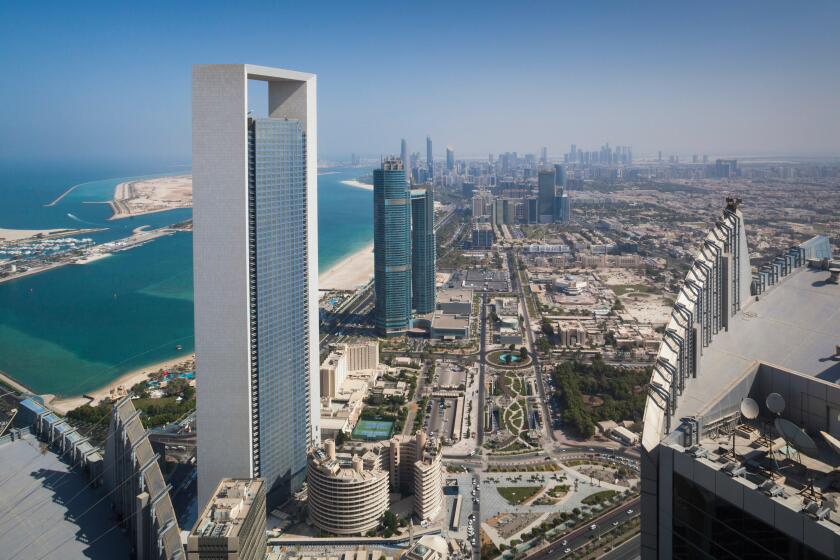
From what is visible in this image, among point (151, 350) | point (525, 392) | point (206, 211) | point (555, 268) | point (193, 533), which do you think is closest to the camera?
point (193, 533)

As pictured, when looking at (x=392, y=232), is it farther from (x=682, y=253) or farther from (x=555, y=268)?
(x=682, y=253)

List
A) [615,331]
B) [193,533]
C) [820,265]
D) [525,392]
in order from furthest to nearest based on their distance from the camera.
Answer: [615,331], [525,392], [193,533], [820,265]

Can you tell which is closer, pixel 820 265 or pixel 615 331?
pixel 820 265

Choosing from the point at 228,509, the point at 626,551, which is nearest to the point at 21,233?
the point at 228,509

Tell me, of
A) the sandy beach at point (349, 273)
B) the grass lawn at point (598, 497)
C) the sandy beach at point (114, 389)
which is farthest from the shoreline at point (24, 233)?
the grass lawn at point (598, 497)

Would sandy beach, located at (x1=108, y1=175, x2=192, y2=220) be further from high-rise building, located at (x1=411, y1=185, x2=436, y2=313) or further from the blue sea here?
high-rise building, located at (x1=411, y1=185, x2=436, y2=313)

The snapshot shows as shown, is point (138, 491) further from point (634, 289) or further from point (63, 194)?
point (63, 194)

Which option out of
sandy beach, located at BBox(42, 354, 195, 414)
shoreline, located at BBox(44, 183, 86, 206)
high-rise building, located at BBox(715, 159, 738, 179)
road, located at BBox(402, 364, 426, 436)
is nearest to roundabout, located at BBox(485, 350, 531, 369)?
road, located at BBox(402, 364, 426, 436)

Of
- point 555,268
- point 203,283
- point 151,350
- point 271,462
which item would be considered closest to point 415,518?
point 271,462
